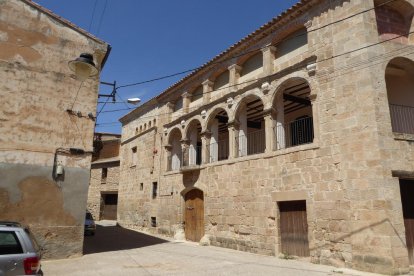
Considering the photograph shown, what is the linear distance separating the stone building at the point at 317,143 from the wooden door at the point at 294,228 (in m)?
0.03

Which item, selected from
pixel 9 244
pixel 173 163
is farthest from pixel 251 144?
pixel 9 244

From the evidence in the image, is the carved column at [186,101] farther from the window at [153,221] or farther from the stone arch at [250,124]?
the window at [153,221]

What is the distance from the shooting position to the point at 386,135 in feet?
26.6

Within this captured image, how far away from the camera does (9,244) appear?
448cm

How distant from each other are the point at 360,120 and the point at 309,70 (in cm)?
231

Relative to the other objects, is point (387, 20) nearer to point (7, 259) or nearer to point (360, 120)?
point (360, 120)

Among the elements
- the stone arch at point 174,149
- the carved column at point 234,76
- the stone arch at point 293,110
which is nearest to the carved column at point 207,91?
the carved column at point 234,76

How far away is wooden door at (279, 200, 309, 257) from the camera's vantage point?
31.2 ft

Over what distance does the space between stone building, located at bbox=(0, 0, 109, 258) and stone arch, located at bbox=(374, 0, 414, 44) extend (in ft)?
28.9

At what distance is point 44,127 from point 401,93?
10656mm

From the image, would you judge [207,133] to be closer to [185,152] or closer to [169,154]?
[185,152]

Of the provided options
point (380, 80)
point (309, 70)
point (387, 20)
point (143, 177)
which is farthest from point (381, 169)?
point (143, 177)

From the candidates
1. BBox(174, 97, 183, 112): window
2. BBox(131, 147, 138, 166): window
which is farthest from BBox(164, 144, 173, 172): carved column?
BBox(131, 147, 138, 166): window

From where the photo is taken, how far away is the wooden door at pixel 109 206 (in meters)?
25.1
